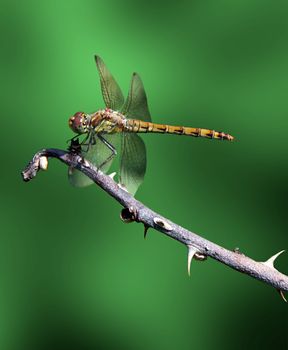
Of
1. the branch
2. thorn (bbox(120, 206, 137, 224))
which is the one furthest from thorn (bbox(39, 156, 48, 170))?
thorn (bbox(120, 206, 137, 224))

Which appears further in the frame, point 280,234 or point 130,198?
point 280,234

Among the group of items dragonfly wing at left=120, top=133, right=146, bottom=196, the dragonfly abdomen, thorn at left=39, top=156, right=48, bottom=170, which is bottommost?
thorn at left=39, top=156, right=48, bottom=170

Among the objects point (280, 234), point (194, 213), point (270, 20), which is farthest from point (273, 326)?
point (270, 20)

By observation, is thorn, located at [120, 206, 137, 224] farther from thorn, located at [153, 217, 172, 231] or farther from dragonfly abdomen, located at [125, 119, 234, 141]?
dragonfly abdomen, located at [125, 119, 234, 141]

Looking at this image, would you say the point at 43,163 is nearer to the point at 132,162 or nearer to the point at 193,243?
the point at 193,243

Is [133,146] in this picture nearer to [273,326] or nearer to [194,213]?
[194,213]

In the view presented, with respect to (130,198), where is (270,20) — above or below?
above

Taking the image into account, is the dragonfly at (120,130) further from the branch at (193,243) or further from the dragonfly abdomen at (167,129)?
the branch at (193,243)
